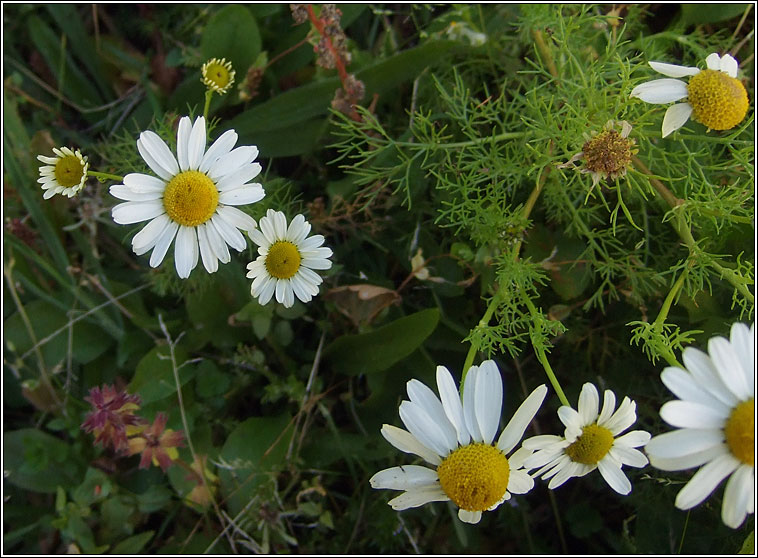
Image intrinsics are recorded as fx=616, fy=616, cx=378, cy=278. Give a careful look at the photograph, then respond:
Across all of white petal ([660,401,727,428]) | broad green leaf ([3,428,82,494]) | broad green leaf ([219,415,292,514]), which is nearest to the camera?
white petal ([660,401,727,428])

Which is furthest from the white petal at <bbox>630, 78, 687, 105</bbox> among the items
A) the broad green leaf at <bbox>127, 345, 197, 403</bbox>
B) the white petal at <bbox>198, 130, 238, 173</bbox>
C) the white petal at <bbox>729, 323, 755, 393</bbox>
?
the broad green leaf at <bbox>127, 345, 197, 403</bbox>

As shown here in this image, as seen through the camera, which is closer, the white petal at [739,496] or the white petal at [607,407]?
the white petal at [739,496]

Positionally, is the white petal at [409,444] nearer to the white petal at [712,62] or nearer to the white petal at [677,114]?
the white petal at [677,114]

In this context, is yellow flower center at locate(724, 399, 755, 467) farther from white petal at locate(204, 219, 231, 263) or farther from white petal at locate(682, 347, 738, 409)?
white petal at locate(204, 219, 231, 263)

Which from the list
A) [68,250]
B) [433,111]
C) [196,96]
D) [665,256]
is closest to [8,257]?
[68,250]

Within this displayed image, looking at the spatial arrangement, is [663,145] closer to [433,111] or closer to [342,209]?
[433,111]

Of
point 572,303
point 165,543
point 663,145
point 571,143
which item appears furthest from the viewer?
point 165,543

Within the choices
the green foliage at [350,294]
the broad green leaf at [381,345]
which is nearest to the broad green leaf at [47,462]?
the green foliage at [350,294]
